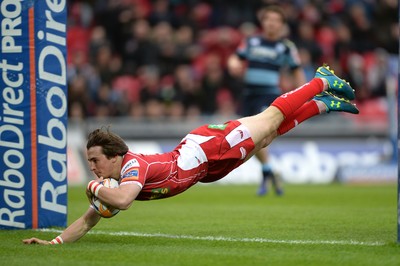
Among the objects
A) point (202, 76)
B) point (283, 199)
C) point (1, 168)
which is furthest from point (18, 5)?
point (202, 76)

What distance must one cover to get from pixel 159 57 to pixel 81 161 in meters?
4.01

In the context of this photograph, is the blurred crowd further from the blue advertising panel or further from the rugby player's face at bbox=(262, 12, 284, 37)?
the blue advertising panel

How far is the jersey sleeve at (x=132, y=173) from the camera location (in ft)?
23.5

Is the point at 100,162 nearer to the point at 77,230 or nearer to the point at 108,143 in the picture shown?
the point at 108,143

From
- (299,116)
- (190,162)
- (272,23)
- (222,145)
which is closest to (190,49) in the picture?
(272,23)

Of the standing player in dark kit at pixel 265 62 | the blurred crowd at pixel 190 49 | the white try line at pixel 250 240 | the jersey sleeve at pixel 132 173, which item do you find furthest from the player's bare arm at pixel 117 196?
the blurred crowd at pixel 190 49

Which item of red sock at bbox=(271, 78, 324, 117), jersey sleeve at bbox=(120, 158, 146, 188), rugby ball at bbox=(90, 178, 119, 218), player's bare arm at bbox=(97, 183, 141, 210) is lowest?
rugby ball at bbox=(90, 178, 119, 218)

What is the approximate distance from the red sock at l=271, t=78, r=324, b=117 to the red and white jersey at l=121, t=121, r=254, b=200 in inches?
17.6

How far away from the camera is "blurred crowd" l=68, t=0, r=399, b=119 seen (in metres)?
20.4

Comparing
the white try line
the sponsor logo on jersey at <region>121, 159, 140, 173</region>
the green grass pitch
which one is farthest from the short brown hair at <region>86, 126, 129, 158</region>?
the white try line

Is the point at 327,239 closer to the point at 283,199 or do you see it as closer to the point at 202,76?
the point at 283,199

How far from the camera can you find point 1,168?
8.48 m

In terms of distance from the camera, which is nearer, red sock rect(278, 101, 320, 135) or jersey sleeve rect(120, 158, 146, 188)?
jersey sleeve rect(120, 158, 146, 188)

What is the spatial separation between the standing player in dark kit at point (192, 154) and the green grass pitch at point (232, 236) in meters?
0.42
